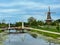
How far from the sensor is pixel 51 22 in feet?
294

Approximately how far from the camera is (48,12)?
92.6 m

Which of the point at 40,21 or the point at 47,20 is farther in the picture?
the point at 40,21

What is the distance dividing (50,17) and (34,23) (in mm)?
18376

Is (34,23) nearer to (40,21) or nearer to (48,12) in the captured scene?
(40,21)

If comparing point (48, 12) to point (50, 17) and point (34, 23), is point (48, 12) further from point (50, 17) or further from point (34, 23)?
point (34, 23)

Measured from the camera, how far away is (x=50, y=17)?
91750mm

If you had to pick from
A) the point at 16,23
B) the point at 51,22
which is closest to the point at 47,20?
the point at 51,22

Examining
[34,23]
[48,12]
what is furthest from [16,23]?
[48,12]

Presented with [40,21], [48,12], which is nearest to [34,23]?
[40,21]

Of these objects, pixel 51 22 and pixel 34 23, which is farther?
pixel 34 23

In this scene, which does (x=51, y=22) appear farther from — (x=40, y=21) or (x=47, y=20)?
(x=40, y=21)

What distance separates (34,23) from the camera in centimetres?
10888

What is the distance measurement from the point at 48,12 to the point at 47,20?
394 centimetres

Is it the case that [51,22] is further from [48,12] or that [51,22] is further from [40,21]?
[40,21]
